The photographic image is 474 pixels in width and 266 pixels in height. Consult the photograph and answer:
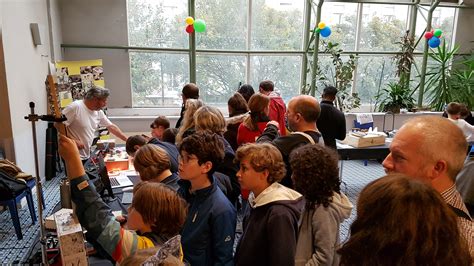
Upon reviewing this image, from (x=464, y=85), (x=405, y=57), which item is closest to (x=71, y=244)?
(x=405, y=57)

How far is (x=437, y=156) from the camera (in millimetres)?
1101

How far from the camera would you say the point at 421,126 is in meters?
1.15

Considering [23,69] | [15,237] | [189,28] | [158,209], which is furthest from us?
[189,28]

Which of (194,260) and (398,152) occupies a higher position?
(398,152)

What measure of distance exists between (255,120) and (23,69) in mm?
3464

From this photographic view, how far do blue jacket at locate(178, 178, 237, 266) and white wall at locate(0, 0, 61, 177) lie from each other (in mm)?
3532

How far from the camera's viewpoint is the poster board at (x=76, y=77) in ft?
18.8

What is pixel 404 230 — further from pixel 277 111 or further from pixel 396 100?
pixel 396 100

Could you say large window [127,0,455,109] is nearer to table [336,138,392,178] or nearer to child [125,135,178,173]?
table [336,138,392,178]

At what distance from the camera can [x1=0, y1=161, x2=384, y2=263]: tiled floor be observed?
322 cm

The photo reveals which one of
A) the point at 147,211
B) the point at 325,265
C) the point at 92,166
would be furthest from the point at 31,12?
the point at 325,265

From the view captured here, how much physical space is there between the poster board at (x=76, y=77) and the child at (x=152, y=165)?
167 inches

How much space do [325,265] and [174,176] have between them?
107cm

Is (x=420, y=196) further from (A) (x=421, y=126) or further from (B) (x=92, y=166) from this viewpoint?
(B) (x=92, y=166)
